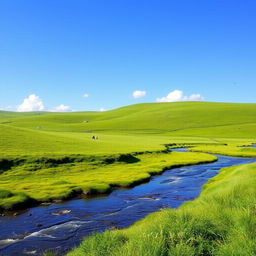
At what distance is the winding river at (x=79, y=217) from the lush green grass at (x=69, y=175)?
2.64 m

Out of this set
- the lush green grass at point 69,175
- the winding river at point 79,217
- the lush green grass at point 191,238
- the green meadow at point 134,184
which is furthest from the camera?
the lush green grass at point 69,175

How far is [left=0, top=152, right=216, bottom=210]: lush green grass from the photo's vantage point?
32.6 meters

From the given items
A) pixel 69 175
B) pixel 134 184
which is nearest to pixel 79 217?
pixel 134 184

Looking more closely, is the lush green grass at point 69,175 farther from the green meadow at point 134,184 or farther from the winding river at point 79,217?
the winding river at point 79,217

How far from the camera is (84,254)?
11086 millimetres

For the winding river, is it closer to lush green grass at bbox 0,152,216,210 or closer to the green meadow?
lush green grass at bbox 0,152,216,210

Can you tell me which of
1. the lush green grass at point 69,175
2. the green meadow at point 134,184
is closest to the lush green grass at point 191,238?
the green meadow at point 134,184

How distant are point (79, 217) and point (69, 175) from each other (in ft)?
60.2

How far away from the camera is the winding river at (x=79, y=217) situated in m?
20.3

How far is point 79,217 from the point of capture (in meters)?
26.0

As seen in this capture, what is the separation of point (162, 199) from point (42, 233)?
1551cm

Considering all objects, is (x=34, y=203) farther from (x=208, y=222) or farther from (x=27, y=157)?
(x=208, y=222)

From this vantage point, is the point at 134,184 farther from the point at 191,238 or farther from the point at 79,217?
the point at 191,238

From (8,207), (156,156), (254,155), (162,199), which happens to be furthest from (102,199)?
(254,155)
